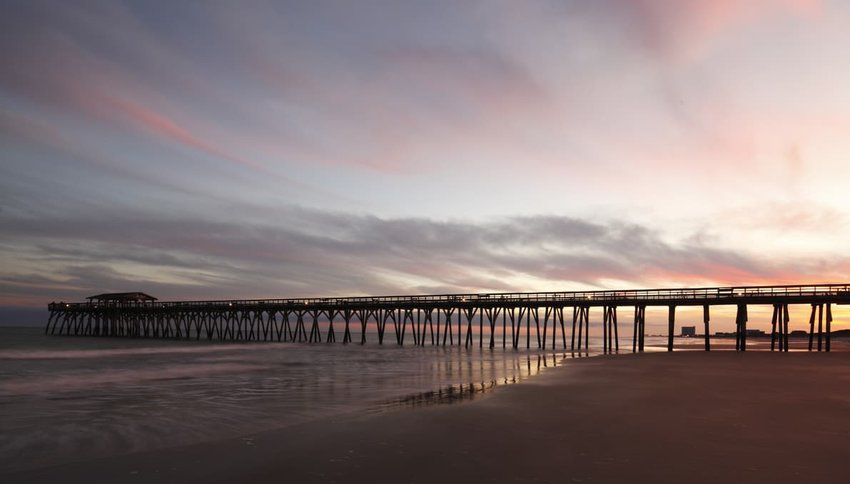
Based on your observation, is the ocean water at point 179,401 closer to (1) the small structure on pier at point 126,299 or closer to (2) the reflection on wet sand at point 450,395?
(2) the reflection on wet sand at point 450,395

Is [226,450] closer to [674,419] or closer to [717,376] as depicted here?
[674,419]

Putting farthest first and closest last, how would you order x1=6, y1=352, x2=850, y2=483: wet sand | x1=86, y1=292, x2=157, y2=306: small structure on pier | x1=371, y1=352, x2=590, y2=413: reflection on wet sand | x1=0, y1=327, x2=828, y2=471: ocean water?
x1=86, y1=292, x2=157, y2=306: small structure on pier → x1=371, y1=352, x2=590, y2=413: reflection on wet sand → x1=0, y1=327, x2=828, y2=471: ocean water → x1=6, y1=352, x2=850, y2=483: wet sand

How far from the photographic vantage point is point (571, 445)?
841cm

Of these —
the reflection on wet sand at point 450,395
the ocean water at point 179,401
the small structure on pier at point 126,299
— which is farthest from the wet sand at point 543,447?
the small structure on pier at point 126,299

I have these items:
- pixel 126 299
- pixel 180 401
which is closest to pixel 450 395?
pixel 180 401

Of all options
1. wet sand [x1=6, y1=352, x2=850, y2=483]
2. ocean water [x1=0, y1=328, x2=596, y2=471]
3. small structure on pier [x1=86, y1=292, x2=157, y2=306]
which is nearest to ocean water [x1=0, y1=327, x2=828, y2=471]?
ocean water [x1=0, y1=328, x2=596, y2=471]

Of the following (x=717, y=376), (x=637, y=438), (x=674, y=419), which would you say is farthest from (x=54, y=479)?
(x=717, y=376)

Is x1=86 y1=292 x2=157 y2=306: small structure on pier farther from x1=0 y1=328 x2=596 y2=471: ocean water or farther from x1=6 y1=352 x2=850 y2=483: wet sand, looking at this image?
x1=6 y1=352 x2=850 y2=483: wet sand

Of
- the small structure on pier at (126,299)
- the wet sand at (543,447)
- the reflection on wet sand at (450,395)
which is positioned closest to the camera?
the wet sand at (543,447)

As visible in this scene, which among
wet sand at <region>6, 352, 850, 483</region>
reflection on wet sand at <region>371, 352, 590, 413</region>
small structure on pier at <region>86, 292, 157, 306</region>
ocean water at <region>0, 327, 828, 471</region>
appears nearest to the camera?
wet sand at <region>6, 352, 850, 483</region>

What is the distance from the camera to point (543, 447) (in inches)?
327

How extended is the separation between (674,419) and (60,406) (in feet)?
49.8

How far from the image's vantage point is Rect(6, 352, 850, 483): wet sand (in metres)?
6.91

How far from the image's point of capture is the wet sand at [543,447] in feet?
22.7
